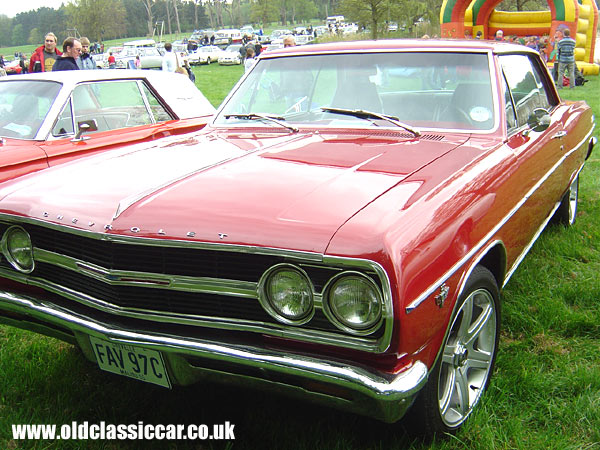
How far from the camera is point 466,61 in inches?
128

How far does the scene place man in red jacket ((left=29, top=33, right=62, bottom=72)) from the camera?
8.57 meters

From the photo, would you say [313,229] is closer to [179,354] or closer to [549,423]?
[179,354]

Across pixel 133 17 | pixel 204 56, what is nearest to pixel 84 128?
pixel 204 56

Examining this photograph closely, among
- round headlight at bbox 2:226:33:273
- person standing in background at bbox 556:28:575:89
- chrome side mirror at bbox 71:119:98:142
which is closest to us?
round headlight at bbox 2:226:33:273

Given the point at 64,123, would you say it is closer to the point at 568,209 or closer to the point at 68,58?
the point at 68,58

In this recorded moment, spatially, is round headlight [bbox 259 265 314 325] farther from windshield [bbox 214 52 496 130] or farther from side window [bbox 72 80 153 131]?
side window [bbox 72 80 153 131]

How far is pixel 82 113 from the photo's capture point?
520 cm

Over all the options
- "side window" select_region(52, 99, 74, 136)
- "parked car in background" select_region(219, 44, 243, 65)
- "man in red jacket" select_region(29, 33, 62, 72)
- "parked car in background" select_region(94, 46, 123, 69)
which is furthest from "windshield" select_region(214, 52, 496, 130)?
"parked car in background" select_region(219, 44, 243, 65)

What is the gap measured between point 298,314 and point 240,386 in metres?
0.36

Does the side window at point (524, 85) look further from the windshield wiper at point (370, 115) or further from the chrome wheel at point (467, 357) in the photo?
the chrome wheel at point (467, 357)

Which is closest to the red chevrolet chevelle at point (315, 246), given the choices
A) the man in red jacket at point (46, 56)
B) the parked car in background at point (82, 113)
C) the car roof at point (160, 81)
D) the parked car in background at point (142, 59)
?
the parked car in background at point (82, 113)

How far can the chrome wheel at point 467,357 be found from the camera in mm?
2311

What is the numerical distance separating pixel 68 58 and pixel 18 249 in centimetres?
573

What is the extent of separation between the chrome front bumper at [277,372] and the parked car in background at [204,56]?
37.4 meters
